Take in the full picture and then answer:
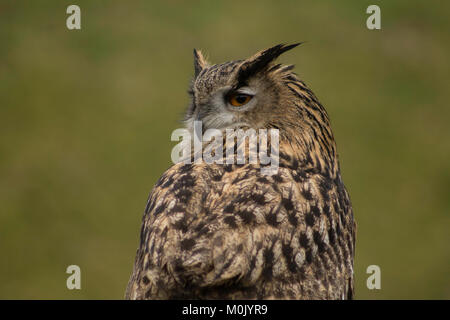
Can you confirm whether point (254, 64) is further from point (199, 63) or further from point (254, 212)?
point (254, 212)

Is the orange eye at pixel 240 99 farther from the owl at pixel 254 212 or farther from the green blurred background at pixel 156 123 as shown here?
the green blurred background at pixel 156 123

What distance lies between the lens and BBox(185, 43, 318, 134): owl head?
3.02 metres

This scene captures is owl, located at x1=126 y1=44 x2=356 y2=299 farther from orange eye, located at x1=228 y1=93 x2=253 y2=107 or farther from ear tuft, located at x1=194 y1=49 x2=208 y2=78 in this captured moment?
ear tuft, located at x1=194 y1=49 x2=208 y2=78

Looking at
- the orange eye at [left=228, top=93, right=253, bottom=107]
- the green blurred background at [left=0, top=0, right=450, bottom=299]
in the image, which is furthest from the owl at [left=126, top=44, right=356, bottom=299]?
the green blurred background at [left=0, top=0, right=450, bottom=299]

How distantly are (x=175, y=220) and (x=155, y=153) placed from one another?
6.44 metres

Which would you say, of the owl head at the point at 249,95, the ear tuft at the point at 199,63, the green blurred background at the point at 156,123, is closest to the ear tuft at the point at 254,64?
the owl head at the point at 249,95

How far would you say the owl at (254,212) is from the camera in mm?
2369

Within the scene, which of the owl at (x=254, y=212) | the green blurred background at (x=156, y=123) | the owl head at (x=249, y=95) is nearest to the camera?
the owl at (x=254, y=212)

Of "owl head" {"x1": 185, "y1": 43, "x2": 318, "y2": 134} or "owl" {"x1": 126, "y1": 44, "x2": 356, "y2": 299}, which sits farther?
"owl head" {"x1": 185, "y1": 43, "x2": 318, "y2": 134}

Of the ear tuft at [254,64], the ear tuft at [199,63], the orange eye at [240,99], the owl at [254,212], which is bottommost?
the owl at [254,212]

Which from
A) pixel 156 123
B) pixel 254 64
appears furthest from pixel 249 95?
pixel 156 123

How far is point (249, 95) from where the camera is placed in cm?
305

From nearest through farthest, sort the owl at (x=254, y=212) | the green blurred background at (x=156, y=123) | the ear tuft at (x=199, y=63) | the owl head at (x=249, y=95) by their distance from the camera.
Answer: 1. the owl at (x=254, y=212)
2. the owl head at (x=249, y=95)
3. the ear tuft at (x=199, y=63)
4. the green blurred background at (x=156, y=123)

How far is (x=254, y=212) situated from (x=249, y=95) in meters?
0.82
